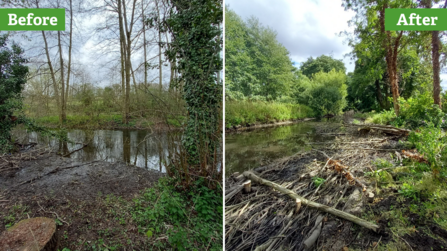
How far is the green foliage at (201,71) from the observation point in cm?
282

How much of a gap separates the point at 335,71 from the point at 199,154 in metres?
15.7

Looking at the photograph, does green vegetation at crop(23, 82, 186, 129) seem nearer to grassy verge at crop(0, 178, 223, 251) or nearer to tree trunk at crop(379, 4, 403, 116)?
grassy verge at crop(0, 178, 223, 251)

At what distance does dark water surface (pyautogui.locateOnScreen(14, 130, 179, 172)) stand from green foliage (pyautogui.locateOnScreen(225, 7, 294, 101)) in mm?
3767

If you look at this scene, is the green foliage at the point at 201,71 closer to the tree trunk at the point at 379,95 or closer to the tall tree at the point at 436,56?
the tall tree at the point at 436,56

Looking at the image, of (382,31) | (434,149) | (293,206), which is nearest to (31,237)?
(293,206)

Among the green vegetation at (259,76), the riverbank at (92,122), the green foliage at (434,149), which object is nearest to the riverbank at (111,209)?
the riverbank at (92,122)

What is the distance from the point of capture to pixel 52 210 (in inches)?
93.0

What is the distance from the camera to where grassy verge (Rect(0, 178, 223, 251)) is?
6.59 feet

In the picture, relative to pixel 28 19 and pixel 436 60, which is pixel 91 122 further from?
pixel 436 60

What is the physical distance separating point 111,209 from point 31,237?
76 centimetres

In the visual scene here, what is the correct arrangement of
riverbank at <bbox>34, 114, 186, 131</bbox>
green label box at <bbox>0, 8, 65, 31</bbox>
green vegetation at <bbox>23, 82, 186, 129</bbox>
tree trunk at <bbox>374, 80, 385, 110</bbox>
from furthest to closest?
tree trunk at <bbox>374, 80, 385, 110</bbox> < riverbank at <bbox>34, 114, 186, 131</bbox> < green vegetation at <bbox>23, 82, 186, 129</bbox> < green label box at <bbox>0, 8, 65, 31</bbox>

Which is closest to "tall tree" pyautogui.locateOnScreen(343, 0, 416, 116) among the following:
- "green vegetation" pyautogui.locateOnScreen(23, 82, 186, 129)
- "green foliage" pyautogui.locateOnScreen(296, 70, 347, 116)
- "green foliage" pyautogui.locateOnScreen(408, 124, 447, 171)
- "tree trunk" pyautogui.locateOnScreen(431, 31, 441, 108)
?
"tree trunk" pyautogui.locateOnScreen(431, 31, 441, 108)

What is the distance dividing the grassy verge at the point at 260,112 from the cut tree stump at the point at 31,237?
3498 millimetres

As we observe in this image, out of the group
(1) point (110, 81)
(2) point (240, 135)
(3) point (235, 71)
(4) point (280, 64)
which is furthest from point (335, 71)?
(1) point (110, 81)
